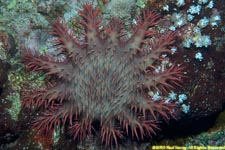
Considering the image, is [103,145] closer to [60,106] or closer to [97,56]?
[60,106]

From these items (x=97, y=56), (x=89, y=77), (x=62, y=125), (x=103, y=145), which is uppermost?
(x=97, y=56)

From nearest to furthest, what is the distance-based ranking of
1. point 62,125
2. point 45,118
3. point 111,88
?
1. point 111,88
2. point 45,118
3. point 62,125

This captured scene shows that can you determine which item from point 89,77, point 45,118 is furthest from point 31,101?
point 89,77

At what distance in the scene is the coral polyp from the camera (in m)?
3.25

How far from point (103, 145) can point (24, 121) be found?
111 centimetres

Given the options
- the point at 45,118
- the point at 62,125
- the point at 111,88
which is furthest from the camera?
the point at 62,125

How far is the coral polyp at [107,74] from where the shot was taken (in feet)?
10.7

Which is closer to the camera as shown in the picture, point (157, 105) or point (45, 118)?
point (157, 105)

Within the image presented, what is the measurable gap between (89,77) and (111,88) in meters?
0.28

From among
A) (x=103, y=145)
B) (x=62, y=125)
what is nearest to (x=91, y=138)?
(x=103, y=145)

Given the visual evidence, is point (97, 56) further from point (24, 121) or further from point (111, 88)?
point (24, 121)

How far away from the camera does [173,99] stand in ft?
11.7

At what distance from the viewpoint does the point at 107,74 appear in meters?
3.25

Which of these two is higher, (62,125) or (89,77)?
(89,77)
